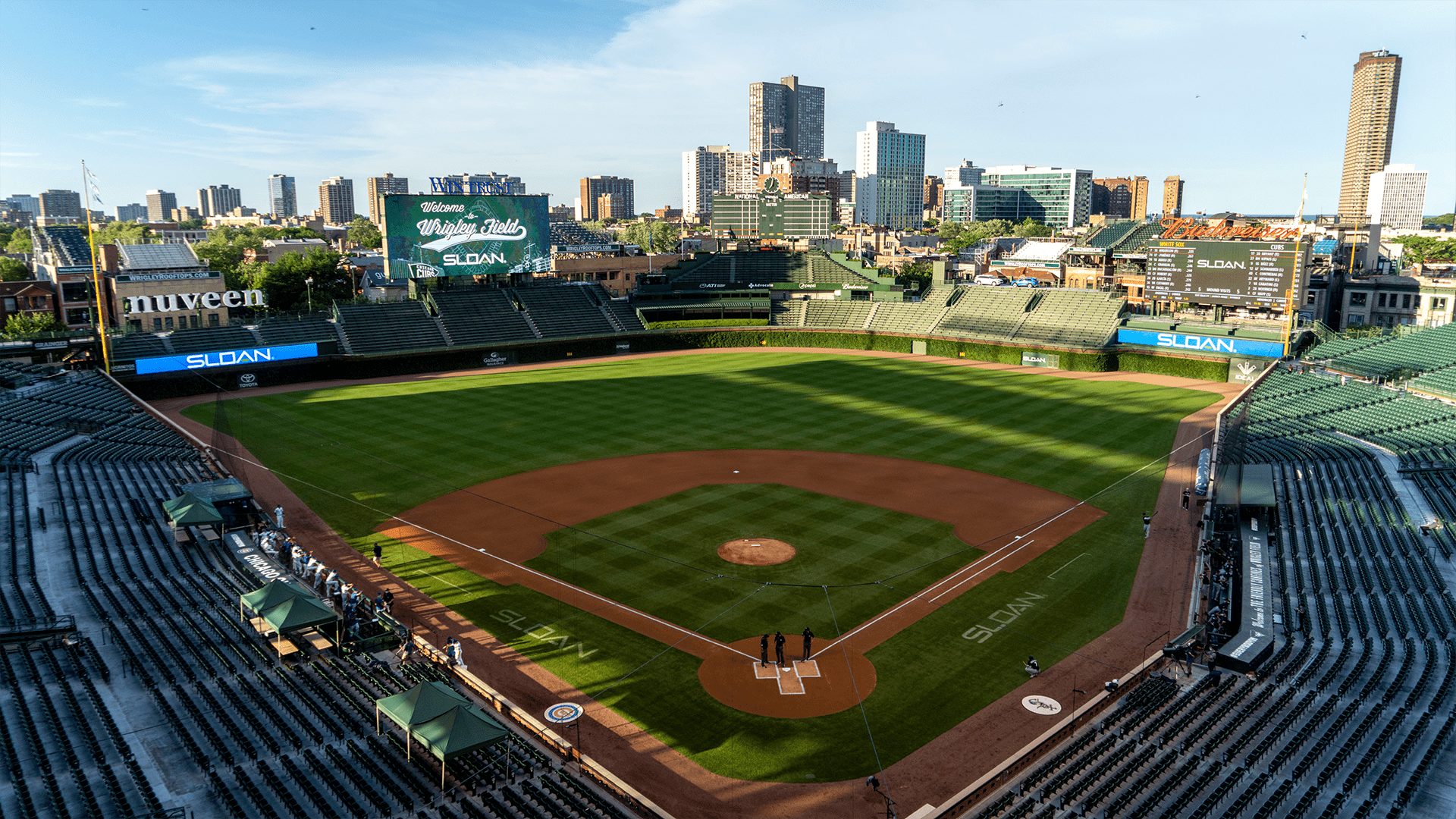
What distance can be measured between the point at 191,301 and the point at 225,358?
20.4ft

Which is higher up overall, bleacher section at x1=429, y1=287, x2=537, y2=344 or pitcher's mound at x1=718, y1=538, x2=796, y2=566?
bleacher section at x1=429, y1=287, x2=537, y2=344

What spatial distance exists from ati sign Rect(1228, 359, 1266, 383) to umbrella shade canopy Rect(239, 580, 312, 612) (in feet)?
224

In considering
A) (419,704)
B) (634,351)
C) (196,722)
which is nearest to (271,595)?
(196,722)

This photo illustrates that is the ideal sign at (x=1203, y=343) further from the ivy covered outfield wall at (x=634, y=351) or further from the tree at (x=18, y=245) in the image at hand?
the tree at (x=18, y=245)

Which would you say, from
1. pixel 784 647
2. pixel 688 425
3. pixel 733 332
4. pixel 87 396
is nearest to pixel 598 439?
pixel 688 425

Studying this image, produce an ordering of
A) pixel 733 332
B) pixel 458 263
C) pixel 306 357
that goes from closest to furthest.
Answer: pixel 306 357, pixel 458 263, pixel 733 332

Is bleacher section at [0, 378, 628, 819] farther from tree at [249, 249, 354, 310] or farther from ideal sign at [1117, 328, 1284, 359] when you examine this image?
tree at [249, 249, 354, 310]

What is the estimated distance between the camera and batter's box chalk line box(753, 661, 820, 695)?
2311 cm

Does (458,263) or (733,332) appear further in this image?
(733,332)

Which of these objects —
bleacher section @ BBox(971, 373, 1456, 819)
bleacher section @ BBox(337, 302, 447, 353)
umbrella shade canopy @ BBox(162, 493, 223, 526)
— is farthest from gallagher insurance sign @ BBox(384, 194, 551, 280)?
bleacher section @ BBox(971, 373, 1456, 819)

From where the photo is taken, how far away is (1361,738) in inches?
733

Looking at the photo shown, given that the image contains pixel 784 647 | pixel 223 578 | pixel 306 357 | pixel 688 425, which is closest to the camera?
pixel 784 647

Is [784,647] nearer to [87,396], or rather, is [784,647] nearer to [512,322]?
[87,396]

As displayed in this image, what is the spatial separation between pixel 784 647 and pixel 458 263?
204ft
